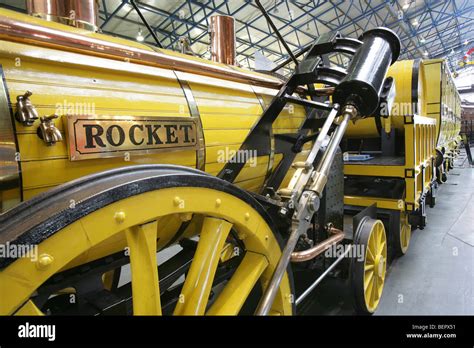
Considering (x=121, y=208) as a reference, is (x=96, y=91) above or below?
above

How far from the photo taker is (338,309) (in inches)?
111

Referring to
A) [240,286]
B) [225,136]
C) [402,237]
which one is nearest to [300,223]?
[240,286]

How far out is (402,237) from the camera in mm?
3844

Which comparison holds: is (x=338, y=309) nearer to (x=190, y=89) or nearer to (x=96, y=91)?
(x=190, y=89)

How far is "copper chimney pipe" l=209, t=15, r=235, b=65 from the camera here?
8.57 feet

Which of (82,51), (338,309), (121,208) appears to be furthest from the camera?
(338,309)

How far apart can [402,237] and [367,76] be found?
9.48 feet

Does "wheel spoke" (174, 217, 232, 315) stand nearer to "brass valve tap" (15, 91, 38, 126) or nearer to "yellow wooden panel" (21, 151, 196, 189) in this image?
"yellow wooden panel" (21, 151, 196, 189)

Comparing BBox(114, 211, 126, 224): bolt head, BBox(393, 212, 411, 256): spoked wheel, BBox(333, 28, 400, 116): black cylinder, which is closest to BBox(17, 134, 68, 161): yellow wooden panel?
BBox(114, 211, 126, 224): bolt head

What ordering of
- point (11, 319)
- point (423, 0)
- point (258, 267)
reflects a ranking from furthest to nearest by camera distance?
point (423, 0) → point (258, 267) → point (11, 319)

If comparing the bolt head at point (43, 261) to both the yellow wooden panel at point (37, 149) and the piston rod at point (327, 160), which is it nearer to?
the yellow wooden panel at point (37, 149)

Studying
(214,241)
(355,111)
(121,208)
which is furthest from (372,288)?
(121,208)

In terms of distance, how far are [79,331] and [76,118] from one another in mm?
645

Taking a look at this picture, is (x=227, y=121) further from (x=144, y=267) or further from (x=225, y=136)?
(x=144, y=267)
